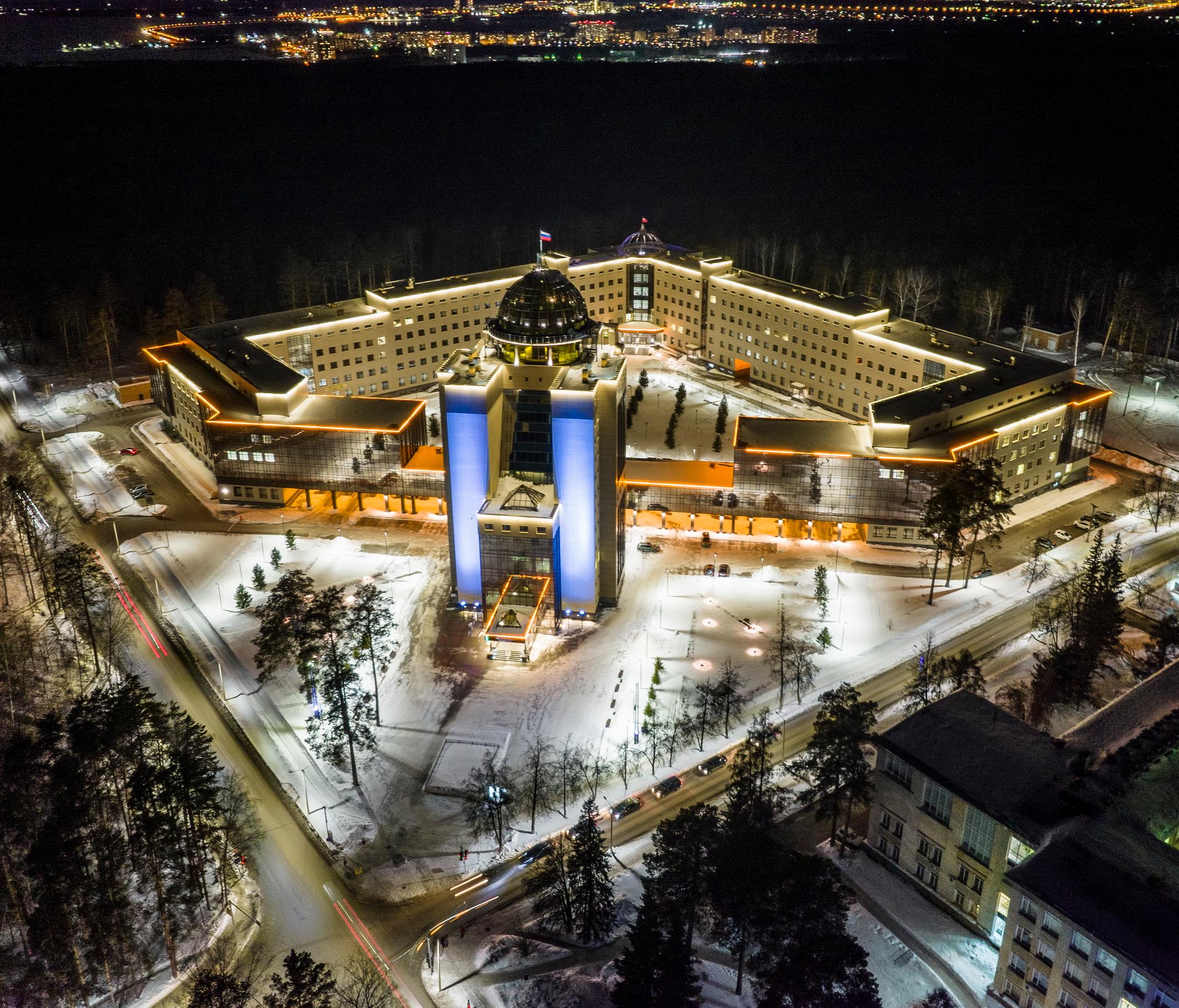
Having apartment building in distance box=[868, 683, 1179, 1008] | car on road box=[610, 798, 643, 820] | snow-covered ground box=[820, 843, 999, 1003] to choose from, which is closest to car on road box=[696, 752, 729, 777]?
car on road box=[610, 798, 643, 820]

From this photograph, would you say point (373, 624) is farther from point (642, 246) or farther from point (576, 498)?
point (642, 246)

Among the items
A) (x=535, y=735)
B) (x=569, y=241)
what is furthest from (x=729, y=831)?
(x=569, y=241)

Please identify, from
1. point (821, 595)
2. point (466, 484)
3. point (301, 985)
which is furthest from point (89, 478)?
point (301, 985)

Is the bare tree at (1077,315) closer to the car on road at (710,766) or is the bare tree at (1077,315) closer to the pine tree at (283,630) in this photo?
the car on road at (710,766)

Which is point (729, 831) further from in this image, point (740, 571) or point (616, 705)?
point (740, 571)

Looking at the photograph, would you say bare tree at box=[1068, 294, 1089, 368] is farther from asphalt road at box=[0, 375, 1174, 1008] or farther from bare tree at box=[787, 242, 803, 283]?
asphalt road at box=[0, 375, 1174, 1008]

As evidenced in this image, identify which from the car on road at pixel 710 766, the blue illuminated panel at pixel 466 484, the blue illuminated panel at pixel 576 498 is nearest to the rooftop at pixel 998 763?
the car on road at pixel 710 766
